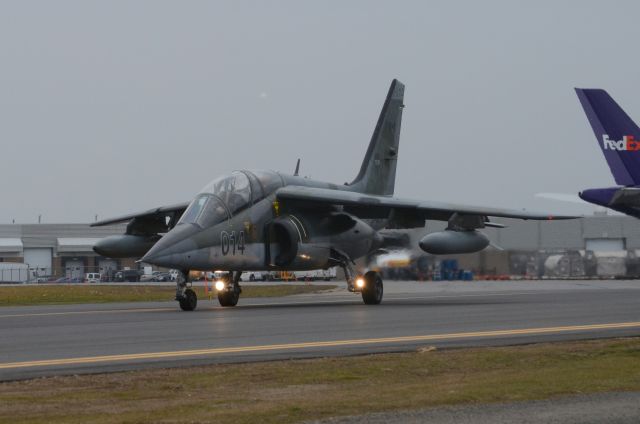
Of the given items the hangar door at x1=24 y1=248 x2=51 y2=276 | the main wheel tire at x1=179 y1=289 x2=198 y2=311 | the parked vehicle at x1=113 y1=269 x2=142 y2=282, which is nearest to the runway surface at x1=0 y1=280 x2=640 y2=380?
the main wheel tire at x1=179 y1=289 x2=198 y2=311

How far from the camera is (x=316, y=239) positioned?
30453 mm

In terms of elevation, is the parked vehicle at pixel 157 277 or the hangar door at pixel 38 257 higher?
the hangar door at pixel 38 257

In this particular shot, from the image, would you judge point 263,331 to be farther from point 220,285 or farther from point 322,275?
point 322,275

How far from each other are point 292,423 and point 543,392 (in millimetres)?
3197

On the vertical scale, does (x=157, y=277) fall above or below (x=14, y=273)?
below

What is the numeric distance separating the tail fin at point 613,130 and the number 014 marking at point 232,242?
12103 mm

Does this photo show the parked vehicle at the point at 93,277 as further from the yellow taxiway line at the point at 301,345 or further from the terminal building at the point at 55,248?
the yellow taxiway line at the point at 301,345

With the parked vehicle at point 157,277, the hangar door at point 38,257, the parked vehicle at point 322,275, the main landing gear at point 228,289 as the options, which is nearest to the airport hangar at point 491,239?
the hangar door at point 38,257

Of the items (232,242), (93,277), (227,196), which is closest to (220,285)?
(232,242)

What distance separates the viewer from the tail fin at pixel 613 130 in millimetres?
32000

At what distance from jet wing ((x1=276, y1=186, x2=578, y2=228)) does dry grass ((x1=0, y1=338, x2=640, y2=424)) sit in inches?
597

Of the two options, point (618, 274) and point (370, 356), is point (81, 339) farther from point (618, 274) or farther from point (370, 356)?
point (618, 274)

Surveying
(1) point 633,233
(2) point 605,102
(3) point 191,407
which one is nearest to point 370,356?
(3) point 191,407

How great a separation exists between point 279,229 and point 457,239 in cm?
561
